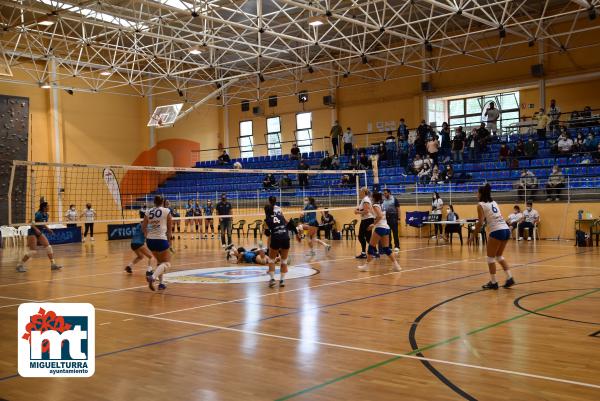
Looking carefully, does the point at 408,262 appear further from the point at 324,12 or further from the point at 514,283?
the point at 324,12

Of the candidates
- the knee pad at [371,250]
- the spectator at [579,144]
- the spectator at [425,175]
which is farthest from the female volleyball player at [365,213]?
the spectator at [579,144]

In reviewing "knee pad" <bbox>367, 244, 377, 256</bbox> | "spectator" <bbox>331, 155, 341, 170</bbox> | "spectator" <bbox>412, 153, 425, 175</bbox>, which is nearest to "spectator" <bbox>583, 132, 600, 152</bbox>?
"spectator" <bbox>412, 153, 425, 175</bbox>

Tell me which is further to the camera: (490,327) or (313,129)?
(313,129)

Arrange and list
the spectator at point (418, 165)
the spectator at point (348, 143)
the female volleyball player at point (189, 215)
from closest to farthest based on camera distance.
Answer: the spectator at point (418, 165) < the female volleyball player at point (189, 215) < the spectator at point (348, 143)

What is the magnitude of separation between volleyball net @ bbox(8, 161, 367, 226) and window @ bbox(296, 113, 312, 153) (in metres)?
4.34

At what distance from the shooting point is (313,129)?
3547 cm

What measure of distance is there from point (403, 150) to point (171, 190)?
13.4m

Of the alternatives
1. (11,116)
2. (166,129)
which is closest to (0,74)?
(11,116)

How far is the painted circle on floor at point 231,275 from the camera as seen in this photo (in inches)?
487

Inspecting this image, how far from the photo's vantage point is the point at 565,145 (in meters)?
22.9

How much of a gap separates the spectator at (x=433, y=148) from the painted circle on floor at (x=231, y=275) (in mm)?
13342

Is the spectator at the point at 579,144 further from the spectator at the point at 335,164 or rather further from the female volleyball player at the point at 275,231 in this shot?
the female volleyball player at the point at 275,231

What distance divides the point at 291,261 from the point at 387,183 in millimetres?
11513

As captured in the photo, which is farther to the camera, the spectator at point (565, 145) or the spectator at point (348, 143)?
the spectator at point (348, 143)
